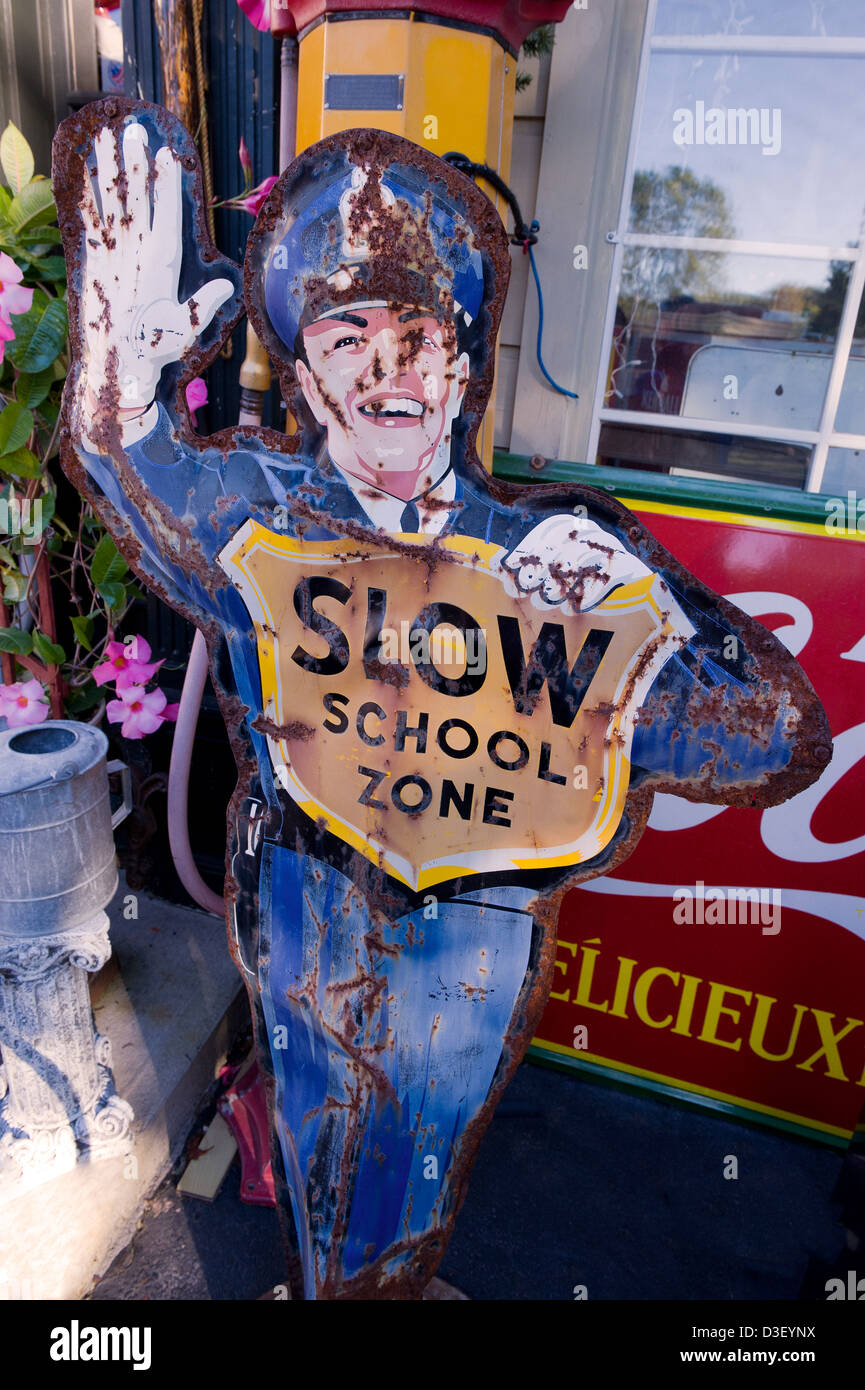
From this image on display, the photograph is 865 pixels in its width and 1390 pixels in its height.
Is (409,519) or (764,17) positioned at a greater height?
(764,17)

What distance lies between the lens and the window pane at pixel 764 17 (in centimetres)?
233

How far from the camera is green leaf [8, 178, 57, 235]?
2324mm

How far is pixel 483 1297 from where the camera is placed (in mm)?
2320

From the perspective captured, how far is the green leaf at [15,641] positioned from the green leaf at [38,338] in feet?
2.53

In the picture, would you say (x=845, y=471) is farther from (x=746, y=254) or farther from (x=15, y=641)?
(x=15, y=641)

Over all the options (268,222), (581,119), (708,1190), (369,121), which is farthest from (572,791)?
(581,119)

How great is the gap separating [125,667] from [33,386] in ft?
2.74

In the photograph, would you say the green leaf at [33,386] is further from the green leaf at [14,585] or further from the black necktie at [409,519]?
the black necktie at [409,519]

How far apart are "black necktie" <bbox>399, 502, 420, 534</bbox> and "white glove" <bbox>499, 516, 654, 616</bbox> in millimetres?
174

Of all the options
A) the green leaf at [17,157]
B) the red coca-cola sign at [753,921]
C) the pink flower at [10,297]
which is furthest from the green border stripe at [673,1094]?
the green leaf at [17,157]

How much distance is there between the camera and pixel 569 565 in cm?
154

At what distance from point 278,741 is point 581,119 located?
6.70ft

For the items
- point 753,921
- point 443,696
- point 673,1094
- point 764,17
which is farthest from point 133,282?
point 673,1094

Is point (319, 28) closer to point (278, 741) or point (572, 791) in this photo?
point (278, 741)
